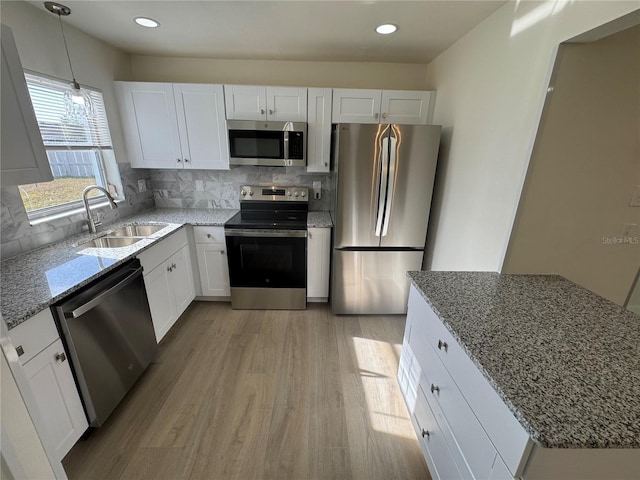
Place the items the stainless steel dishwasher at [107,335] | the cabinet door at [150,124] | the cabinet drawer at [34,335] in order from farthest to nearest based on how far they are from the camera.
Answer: the cabinet door at [150,124]
the stainless steel dishwasher at [107,335]
the cabinet drawer at [34,335]

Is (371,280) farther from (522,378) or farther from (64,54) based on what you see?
(64,54)

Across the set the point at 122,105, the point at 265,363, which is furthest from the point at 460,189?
the point at 122,105

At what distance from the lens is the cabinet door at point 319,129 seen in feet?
8.27

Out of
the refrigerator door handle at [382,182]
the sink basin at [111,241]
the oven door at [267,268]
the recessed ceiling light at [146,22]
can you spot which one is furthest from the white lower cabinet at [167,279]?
the refrigerator door handle at [382,182]

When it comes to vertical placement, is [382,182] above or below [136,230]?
above

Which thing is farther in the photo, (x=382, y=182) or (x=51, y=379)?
(x=382, y=182)

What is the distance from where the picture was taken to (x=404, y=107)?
102 inches

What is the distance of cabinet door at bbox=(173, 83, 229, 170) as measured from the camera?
8.20 ft

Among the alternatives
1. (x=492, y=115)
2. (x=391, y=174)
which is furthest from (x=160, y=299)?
(x=492, y=115)

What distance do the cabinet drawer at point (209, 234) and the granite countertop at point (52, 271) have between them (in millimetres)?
231

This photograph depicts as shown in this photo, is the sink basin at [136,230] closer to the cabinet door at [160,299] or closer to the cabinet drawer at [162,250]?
the cabinet drawer at [162,250]

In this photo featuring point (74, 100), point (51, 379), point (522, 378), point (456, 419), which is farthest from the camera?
point (74, 100)

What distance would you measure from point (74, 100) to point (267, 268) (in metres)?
1.90

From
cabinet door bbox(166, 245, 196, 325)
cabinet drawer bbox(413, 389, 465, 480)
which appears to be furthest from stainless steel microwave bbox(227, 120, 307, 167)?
cabinet drawer bbox(413, 389, 465, 480)
